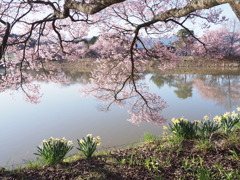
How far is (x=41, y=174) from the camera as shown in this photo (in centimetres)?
243

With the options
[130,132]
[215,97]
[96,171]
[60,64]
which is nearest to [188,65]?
[215,97]

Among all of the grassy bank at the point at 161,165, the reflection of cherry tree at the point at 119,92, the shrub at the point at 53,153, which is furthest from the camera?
the reflection of cherry tree at the point at 119,92

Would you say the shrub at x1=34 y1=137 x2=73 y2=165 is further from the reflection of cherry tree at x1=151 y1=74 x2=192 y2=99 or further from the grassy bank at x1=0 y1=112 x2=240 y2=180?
the reflection of cherry tree at x1=151 y1=74 x2=192 y2=99

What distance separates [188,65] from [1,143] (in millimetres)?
21807

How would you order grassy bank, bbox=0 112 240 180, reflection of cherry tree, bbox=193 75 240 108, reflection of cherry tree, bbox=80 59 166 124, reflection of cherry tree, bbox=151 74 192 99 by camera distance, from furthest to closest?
reflection of cherry tree, bbox=151 74 192 99, reflection of cherry tree, bbox=193 75 240 108, reflection of cherry tree, bbox=80 59 166 124, grassy bank, bbox=0 112 240 180

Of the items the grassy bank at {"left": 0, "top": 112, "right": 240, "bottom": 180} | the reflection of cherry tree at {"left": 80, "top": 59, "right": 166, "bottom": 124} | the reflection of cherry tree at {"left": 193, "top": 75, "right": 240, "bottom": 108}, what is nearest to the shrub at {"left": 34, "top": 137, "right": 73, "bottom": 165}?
the grassy bank at {"left": 0, "top": 112, "right": 240, "bottom": 180}

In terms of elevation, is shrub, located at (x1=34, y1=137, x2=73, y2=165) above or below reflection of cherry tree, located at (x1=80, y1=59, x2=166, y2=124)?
below

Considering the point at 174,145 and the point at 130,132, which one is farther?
the point at 130,132

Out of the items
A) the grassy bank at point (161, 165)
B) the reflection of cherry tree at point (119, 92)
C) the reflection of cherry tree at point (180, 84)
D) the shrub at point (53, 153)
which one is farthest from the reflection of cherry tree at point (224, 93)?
the shrub at point (53, 153)

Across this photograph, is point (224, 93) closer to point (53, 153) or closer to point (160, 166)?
point (160, 166)

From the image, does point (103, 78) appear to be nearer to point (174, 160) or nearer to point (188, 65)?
point (174, 160)

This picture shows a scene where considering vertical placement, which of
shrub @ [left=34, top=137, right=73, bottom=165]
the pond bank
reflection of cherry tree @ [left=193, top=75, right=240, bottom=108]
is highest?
reflection of cherry tree @ [left=193, top=75, right=240, bottom=108]

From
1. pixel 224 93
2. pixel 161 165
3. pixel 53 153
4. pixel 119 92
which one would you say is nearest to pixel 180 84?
pixel 224 93

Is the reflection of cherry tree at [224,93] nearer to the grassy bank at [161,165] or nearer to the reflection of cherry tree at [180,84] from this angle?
the reflection of cherry tree at [180,84]
